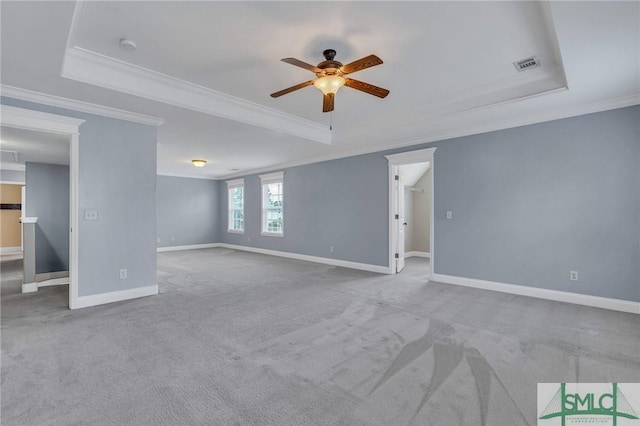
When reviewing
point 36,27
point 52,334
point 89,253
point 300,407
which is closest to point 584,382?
point 300,407

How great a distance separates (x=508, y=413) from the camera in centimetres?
172

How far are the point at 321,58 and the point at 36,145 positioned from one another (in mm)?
4876

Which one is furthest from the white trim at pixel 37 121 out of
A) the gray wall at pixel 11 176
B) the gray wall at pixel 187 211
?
the gray wall at pixel 11 176

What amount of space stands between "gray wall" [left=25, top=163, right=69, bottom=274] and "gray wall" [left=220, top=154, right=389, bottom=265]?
441 cm

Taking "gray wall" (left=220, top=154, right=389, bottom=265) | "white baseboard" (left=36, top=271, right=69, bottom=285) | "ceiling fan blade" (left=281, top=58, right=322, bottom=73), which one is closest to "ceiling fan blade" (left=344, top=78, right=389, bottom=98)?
"ceiling fan blade" (left=281, top=58, right=322, bottom=73)

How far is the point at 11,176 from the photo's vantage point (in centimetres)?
863

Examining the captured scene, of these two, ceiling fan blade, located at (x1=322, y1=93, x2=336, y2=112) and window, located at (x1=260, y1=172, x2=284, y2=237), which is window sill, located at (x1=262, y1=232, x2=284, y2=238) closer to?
window, located at (x1=260, y1=172, x2=284, y2=237)

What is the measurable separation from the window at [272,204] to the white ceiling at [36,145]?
431cm

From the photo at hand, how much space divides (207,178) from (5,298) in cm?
651

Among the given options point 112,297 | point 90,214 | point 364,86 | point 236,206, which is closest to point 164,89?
point 90,214

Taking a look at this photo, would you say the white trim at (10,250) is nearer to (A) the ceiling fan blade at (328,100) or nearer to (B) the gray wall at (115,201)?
(B) the gray wall at (115,201)

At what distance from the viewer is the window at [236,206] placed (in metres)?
9.55

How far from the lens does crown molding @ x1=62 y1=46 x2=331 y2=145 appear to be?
293cm
